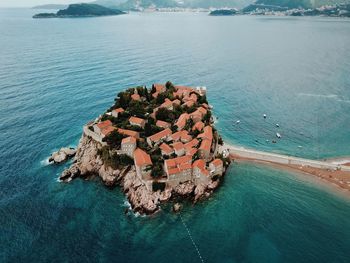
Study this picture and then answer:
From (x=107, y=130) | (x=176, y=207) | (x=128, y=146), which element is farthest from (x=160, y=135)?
(x=176, y=207)

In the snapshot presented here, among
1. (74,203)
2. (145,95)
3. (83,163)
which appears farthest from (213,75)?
(74,203)

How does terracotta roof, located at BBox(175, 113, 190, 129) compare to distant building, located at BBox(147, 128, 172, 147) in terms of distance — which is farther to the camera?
terracotta roof, located at BBox(175, 113, 190, 129)

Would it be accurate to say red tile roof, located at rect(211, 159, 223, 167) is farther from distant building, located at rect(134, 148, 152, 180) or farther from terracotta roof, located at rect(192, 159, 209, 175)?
distant building, located at rect(134, 148, 152, 180)

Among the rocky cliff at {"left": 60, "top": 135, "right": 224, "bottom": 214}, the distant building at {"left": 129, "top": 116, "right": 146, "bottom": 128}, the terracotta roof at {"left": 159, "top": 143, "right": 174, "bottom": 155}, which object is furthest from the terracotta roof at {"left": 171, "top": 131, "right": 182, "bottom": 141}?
the rocky cliff at {"left": 60, "top": 135, "right": 224, "bottom": 214}

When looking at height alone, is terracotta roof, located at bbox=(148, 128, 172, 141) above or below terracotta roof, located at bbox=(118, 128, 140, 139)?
below

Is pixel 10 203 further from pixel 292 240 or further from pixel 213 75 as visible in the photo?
pixel 213 75

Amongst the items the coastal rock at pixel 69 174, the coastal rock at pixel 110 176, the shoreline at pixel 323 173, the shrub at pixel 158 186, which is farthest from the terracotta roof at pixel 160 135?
the coastal rock at pixel 69 174
